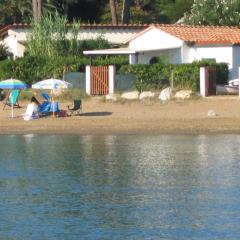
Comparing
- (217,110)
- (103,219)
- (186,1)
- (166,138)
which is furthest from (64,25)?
(103,219)

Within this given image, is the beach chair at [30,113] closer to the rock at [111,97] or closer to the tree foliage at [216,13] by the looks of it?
the rock at [111,97]

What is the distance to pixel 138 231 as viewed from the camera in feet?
58.2

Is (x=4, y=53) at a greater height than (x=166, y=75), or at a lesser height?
greater

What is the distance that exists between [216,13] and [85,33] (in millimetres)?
8628

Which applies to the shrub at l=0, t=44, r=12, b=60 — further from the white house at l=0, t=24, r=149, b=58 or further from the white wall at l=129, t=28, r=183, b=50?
the white wall at l=129, t=28, r=183, b=50

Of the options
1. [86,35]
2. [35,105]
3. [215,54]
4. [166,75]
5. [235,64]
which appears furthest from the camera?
[86,35]

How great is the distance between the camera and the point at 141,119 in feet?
120

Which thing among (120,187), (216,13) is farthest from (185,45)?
(120,187)

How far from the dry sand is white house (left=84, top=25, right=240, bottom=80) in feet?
18.5

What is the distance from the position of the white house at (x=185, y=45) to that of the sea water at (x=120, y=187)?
1214 centimetres

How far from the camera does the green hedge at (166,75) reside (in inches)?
1606

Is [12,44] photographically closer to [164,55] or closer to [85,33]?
[85,33]

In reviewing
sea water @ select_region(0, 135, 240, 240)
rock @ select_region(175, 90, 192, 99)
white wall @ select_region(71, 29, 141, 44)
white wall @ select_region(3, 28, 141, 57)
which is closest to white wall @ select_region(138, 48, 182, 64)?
white wall @ select_region(71, 29, 141, 44)

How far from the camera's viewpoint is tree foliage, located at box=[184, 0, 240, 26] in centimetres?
5603
